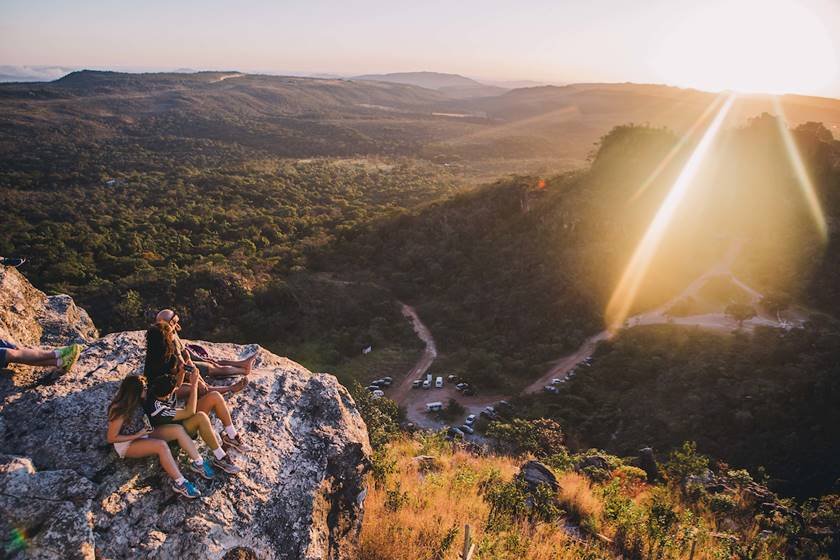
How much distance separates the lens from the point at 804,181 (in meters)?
38.4

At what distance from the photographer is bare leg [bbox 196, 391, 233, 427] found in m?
5.26

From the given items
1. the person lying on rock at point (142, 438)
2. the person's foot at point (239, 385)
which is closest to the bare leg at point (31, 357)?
the person lying on rock at point (142, 438)

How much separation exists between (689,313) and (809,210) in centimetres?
1593

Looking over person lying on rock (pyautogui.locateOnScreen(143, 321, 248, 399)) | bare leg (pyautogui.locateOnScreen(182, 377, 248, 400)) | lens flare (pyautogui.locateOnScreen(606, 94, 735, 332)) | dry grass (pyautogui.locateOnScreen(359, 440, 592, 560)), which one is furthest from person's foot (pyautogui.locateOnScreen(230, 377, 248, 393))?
lens flare (pyautogui.locateOnScreen(606, 94, 735, 332))

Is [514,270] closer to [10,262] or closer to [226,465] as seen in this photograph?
[10,262]

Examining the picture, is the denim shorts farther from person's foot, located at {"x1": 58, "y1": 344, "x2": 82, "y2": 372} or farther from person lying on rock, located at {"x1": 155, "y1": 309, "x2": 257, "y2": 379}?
person lying on rock, located at {"x1": 155, "y1": 309, "x2": 257, "y2": 379}

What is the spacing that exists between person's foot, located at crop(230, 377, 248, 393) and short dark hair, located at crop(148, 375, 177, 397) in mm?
977

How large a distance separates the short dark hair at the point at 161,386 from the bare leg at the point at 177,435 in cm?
36

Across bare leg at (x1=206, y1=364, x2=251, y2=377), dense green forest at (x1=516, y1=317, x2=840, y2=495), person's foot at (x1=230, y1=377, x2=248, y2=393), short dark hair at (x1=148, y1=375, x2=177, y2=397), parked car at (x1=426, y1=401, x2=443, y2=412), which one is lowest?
parked car at (x1=426, y1=401, x2=443, y2=412)

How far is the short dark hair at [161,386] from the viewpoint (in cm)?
496

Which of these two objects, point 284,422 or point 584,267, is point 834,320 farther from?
point 284,422

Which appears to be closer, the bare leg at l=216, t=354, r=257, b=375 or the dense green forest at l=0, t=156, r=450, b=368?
the bare leg at l=216, t=354, r=257, b=375

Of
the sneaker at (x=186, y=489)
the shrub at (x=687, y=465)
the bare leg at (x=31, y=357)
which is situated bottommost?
the shrub at (x=687, y=465)

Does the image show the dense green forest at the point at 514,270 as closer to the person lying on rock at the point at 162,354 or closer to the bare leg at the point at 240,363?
the bare leg at the point at 240,363
